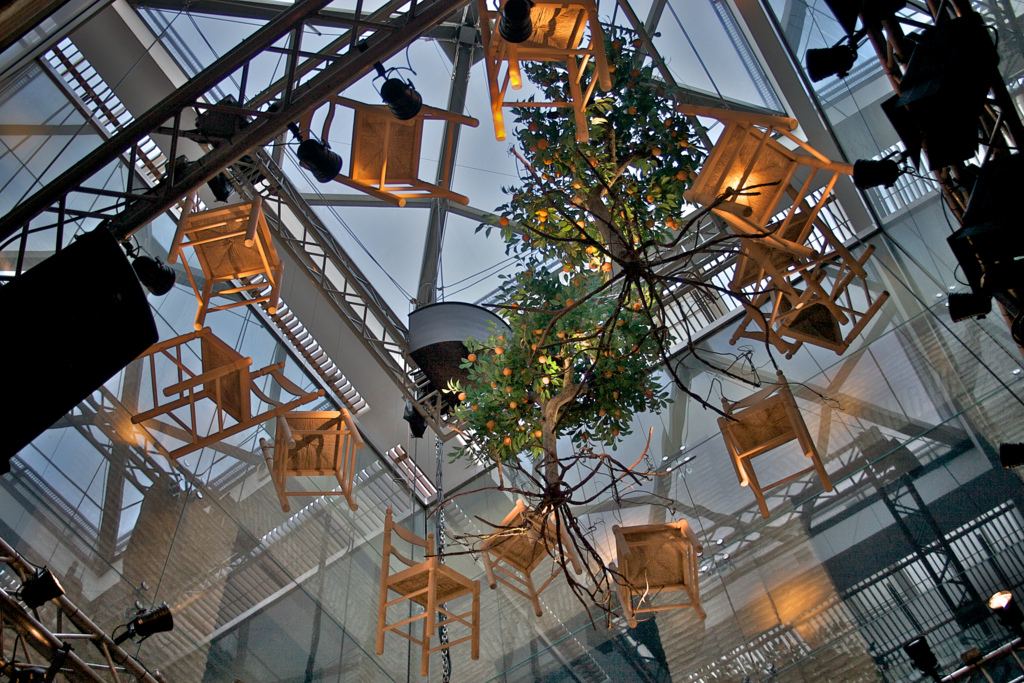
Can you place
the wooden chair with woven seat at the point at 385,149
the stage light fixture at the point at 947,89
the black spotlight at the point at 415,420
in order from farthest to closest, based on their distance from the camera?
the black spotlight at the point at 415,420 → the wooden chair with woven seat at the point at 385,149 → the stage light fixture at the point at 947,89

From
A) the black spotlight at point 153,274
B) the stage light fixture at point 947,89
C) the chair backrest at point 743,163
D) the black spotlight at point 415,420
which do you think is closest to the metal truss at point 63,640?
the black spotlight at point 153,274

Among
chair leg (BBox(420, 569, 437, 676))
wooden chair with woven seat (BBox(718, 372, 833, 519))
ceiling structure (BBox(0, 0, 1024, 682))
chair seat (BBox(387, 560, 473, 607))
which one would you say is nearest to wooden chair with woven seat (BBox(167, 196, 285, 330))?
ceiling structure (BBox(0, 0, 1024, 682))

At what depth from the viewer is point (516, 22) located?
394 cm

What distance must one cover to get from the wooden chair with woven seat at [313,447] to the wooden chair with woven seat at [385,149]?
2354 mm

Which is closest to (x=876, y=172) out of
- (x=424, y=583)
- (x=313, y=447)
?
(x=424, y=583)

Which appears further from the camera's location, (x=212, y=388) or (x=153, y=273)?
(x=212, y=388)

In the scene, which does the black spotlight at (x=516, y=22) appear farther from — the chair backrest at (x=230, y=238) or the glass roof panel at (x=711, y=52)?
the glass roof panel at (x=711, y=52)

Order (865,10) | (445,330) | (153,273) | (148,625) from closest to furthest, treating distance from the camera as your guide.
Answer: (865,10) < (148,625) < (153,273) < (445,330)

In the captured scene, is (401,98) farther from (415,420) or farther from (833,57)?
(415,420)

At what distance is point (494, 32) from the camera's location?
4262 mm

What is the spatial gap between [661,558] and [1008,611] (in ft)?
6.75

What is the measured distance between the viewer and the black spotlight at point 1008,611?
14.5 ft

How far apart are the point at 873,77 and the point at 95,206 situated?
262 inches

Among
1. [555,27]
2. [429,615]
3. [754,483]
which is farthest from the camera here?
[754,483]
